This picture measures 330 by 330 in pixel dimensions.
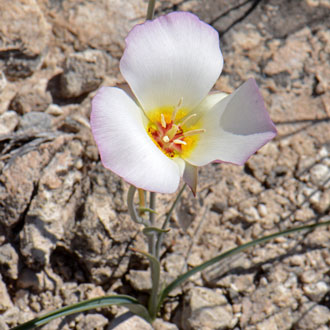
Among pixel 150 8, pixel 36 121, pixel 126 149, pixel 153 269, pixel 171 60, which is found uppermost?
pixel 150 8

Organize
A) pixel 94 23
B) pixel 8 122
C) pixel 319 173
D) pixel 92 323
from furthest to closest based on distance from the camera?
pixel 94 23
pixel 319 173
pixel 8 122
pixel 92 323

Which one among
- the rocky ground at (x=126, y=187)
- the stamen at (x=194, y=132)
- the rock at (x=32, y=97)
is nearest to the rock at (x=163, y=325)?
the rocky ground at (x=126, y=187)

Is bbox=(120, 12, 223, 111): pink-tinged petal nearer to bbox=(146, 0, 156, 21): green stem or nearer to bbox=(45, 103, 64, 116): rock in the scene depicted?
bbox=(146, 0, 156, 21): green stem

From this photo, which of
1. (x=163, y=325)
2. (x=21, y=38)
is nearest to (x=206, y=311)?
(x=163, y=325)

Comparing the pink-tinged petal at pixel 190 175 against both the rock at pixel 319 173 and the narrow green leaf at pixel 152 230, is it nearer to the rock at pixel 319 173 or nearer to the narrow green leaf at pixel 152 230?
the narrow green leaf at pixel 152 230

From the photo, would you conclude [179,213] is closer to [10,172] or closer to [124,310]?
[124,310]

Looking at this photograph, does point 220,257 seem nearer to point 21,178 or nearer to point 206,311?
point 206,311

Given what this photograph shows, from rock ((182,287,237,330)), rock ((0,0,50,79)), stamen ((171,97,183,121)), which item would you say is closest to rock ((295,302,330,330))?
rock ((182,287,237,330))
